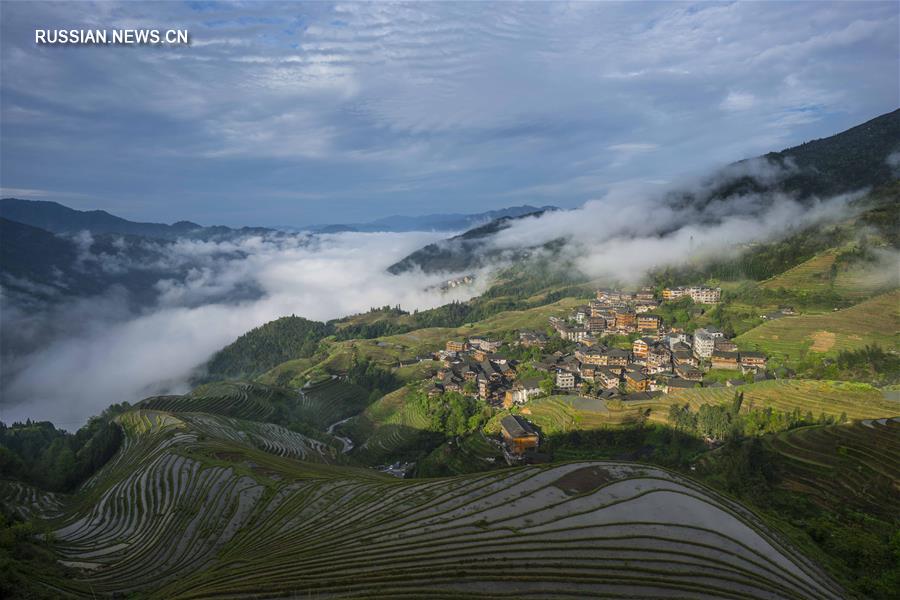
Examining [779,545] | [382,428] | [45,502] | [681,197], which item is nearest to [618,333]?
[382,428]

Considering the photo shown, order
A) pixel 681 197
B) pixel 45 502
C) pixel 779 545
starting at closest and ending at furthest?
pixel 779 545 < pixel 45 502 < pixel 681 197

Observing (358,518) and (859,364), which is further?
(859,364)

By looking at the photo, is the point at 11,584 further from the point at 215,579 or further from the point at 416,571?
the point at 416,571

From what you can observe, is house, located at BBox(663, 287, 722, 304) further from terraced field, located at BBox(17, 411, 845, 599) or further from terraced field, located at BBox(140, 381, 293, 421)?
terraced field, located at BBox(17, 411, 845, 599)

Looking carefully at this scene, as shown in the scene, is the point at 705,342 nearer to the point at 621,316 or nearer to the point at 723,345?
the point at 723,345

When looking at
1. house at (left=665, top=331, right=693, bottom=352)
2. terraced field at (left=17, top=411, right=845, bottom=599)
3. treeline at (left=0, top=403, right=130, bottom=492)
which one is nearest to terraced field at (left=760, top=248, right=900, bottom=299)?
house at (left=665, top=331, right=693, bottom=352)

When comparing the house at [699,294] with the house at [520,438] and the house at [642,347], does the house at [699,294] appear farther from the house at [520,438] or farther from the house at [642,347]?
the house at [520,438]
